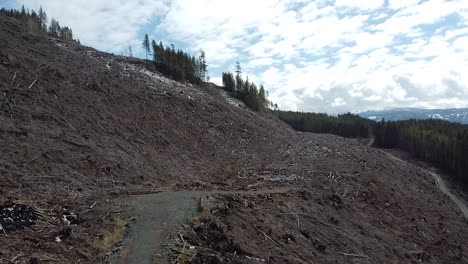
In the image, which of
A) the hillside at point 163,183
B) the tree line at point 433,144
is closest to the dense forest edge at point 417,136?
the tree line at point 433,144

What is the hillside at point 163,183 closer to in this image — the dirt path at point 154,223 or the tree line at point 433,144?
the dirt path at point 154,223

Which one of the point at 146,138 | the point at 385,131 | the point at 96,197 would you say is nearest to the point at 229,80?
the point at 385,131

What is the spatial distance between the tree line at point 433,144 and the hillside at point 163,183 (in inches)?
1590

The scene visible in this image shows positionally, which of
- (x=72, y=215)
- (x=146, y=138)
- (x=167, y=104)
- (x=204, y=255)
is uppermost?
(x=167, y=104)

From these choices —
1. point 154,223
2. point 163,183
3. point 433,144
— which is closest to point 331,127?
point 433,144

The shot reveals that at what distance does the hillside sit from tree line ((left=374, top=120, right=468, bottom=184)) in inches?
1590

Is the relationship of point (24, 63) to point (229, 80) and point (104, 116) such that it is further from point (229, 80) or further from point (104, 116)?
point (229, 80)

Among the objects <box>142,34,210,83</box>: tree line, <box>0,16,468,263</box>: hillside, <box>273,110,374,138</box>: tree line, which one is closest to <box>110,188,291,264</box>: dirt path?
<box>0,16,468,263</box>: hillside

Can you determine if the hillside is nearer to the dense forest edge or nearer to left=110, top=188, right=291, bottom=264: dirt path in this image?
left=110, top=188, right=291, bottom=264: dirt path

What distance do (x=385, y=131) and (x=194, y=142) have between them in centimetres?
10207

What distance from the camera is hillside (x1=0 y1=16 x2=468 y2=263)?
13758mm

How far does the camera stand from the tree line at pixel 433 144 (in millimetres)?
80375

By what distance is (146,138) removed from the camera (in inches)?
1318

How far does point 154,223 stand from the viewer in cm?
1444
